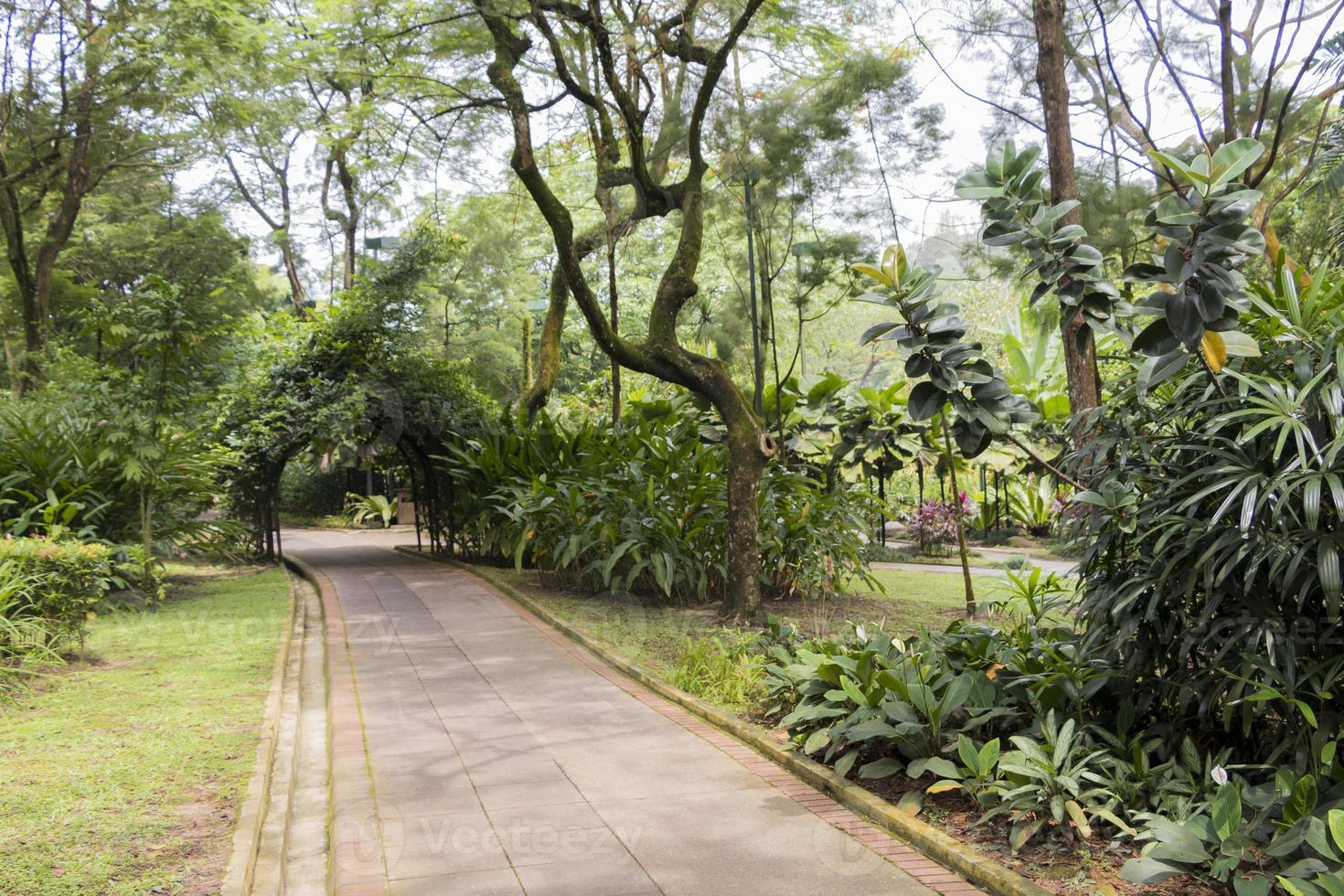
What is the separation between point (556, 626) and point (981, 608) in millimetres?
3852

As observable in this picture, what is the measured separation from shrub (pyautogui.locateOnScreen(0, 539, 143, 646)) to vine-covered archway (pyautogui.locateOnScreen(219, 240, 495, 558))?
19.9 ft

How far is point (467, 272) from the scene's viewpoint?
22938 mm

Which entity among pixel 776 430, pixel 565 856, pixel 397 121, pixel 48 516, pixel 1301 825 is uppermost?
pixel 397 121

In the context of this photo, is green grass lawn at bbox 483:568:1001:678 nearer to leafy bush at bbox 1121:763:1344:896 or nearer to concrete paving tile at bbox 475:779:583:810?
concrete paving tile at bbox 475:779:583:810

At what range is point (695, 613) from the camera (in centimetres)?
973

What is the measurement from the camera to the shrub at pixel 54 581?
738cm

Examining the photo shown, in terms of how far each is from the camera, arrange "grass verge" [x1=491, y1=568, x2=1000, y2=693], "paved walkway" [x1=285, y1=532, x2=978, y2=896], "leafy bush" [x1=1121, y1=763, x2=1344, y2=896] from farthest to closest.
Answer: "grass verge" [x1=491, y1=568, x2=1000, y2=693]
"paved walkway" [x1=285, y1=532, x2=978, y2=896]
"leafy bush" [x1=1121, y1=763, x2=1344, y2=896]

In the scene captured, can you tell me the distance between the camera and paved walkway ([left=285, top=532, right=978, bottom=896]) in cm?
390

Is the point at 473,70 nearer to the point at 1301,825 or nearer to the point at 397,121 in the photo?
the point at 397,121

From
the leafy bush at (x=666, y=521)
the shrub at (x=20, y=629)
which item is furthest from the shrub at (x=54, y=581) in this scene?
the leafy bush at (x=666, y=521)

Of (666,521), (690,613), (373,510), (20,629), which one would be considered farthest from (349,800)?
(373,510)

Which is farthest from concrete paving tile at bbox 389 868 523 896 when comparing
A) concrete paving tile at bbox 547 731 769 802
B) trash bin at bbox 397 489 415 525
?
trash bin at bbox 397 489 415 525

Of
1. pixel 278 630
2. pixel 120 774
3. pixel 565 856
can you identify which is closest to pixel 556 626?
pixel 278 630

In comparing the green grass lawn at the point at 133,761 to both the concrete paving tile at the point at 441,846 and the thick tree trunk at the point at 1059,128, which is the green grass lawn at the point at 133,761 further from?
the thick tree trunk at the point at 1059,128
